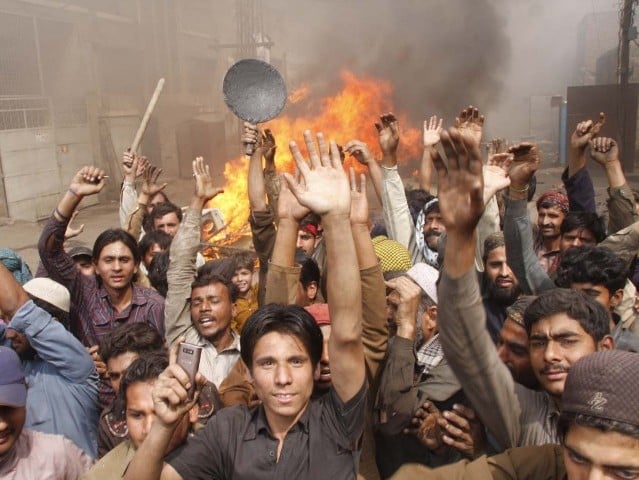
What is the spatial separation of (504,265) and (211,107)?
1835 cm

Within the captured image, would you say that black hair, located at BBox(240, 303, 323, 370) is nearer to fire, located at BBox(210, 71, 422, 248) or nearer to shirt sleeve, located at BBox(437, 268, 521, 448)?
shirt sleeve, located at BBox(437, 268, 521, 448)

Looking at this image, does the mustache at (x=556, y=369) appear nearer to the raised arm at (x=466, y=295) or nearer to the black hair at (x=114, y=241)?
the raised arm at (x=466, y=295)

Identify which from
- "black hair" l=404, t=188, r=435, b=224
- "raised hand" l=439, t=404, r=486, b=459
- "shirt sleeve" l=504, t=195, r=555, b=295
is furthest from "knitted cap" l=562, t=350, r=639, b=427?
"black hair" l=404, t=188, r=435, b=224

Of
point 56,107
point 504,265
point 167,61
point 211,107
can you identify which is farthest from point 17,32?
point 504,265

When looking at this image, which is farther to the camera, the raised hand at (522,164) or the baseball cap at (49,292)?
the raised hand at (522,164)

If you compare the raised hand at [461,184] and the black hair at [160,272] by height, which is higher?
the raised hand at [461,184]

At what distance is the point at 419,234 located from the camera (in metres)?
4.57

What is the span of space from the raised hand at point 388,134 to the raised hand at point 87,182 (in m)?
2.03

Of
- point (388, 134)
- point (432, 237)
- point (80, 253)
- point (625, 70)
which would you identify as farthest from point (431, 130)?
point (625, 70)

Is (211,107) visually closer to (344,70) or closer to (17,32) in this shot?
(344,70)

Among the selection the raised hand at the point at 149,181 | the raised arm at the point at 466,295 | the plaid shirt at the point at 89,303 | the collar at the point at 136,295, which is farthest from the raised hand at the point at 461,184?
the raised hand at the point at 149,181

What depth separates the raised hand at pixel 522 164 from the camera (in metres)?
3.15

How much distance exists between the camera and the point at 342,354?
6.19ft

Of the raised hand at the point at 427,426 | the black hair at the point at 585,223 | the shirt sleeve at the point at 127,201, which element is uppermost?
the shirt sleeve at the point at 127,201
